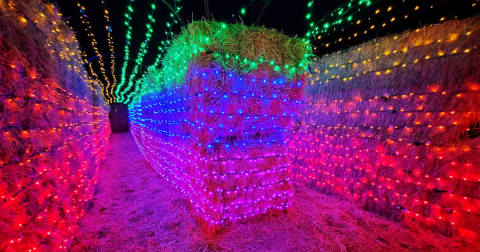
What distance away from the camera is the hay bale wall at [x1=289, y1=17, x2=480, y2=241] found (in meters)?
2.27

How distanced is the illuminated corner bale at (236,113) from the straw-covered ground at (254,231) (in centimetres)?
28

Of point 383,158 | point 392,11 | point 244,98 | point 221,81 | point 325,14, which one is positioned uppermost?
point 325,14

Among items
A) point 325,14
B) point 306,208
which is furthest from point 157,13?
point 306,208

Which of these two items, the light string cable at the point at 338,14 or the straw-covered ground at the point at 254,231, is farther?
the light string cable at the point at 338,14

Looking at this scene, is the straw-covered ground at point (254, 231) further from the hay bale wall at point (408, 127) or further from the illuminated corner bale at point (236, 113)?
the hay bale wall at point (408, 127)

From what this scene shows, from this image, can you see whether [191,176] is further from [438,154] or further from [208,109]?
[438,154]

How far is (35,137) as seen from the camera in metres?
1.75

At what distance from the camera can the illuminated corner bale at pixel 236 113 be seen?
2.33 meters

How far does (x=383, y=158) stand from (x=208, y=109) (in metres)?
3.07

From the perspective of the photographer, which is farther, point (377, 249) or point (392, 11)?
point (392, 11)

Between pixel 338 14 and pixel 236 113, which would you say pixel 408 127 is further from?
pixel 236 113

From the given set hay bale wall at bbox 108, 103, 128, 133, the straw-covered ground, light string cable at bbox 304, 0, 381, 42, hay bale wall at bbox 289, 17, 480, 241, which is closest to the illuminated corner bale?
the straw-covered ground

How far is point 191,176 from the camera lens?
9.39 feet

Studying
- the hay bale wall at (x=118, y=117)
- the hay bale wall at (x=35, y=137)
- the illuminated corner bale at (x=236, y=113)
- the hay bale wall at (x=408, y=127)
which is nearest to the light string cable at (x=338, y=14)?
the hay bale wall at (x=408, y=127)
